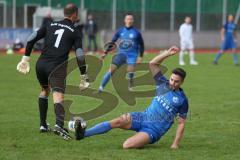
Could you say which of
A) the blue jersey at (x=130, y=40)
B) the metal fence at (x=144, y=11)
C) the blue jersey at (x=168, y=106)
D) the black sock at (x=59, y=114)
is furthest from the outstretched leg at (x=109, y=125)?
the metal fence at (x=144, y=11)

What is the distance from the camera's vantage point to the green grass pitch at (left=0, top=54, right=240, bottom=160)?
9124 millimetres

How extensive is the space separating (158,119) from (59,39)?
2.18 m

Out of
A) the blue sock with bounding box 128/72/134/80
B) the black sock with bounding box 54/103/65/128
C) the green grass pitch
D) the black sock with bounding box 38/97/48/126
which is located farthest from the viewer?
the blue sock with bounding box 128/72/134/80

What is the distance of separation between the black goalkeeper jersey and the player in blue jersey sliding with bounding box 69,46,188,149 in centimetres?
146

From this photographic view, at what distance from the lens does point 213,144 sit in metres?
10.1

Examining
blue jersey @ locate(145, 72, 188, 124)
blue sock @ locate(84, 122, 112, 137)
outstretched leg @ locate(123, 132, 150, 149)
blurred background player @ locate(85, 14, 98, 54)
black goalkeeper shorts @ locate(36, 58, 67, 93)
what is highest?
black goalkeeper shorts @ locate(36, 58, 67, 93)

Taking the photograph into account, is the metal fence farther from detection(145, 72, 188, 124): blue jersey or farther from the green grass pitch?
detection(145, 72, 188, 124): blue jersey

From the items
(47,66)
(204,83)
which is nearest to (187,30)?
(204,83)

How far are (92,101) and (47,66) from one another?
205 inches

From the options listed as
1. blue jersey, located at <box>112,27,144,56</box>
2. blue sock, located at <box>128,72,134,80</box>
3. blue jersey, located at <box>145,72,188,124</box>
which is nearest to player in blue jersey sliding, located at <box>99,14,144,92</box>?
blue jersey, located at <box>112,27,144,56</box>

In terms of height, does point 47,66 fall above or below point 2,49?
above

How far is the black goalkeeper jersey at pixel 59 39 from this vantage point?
10.7 metres

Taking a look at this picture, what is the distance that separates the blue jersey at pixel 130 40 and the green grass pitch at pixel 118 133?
1213mm

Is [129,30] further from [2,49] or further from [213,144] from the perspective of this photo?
[2,49]
